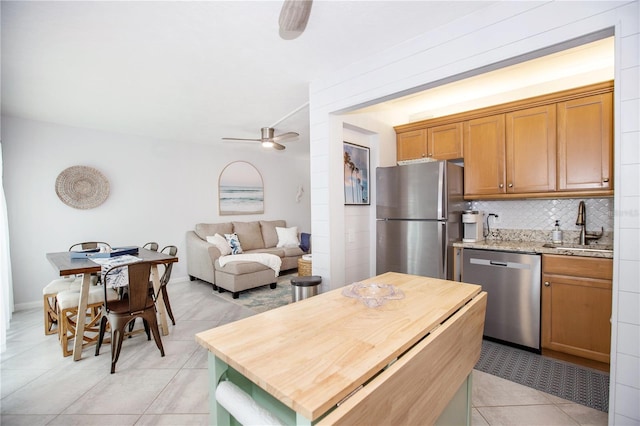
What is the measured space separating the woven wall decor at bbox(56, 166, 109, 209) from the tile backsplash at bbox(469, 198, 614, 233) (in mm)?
5103

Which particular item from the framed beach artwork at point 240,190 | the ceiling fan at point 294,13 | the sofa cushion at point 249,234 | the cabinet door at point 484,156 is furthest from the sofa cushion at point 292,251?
the ceiling fan at point 294,13

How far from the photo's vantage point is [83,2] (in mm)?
1662

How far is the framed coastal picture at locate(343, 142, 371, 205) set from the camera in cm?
311

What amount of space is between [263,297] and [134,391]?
2.16m

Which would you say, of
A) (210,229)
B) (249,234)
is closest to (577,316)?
(249,234)

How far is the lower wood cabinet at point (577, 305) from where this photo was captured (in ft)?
6.91

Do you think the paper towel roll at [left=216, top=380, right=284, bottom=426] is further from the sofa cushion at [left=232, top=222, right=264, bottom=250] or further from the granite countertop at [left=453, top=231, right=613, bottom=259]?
the sofa cushion at [left=232, top=222, right=264, bottom=250]

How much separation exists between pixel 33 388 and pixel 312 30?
10.7 ft

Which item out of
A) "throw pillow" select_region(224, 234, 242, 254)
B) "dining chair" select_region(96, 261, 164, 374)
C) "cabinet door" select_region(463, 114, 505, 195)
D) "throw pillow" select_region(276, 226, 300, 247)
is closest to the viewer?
"dining chair" select_region(96, 261, 164, 374)

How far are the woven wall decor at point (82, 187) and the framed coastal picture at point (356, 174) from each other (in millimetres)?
3684

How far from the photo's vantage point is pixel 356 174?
3.23 metres

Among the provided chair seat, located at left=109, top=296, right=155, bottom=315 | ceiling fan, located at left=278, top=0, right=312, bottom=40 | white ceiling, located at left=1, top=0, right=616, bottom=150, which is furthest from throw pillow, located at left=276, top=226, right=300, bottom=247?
ceiling fan, located at left=278, top=0, right=312, bottom=40

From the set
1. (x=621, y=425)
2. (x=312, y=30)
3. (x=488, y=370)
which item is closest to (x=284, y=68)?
(x=312, y=30)

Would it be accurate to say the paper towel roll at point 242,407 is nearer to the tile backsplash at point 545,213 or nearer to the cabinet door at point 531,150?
the cabinet door at point 531,150
